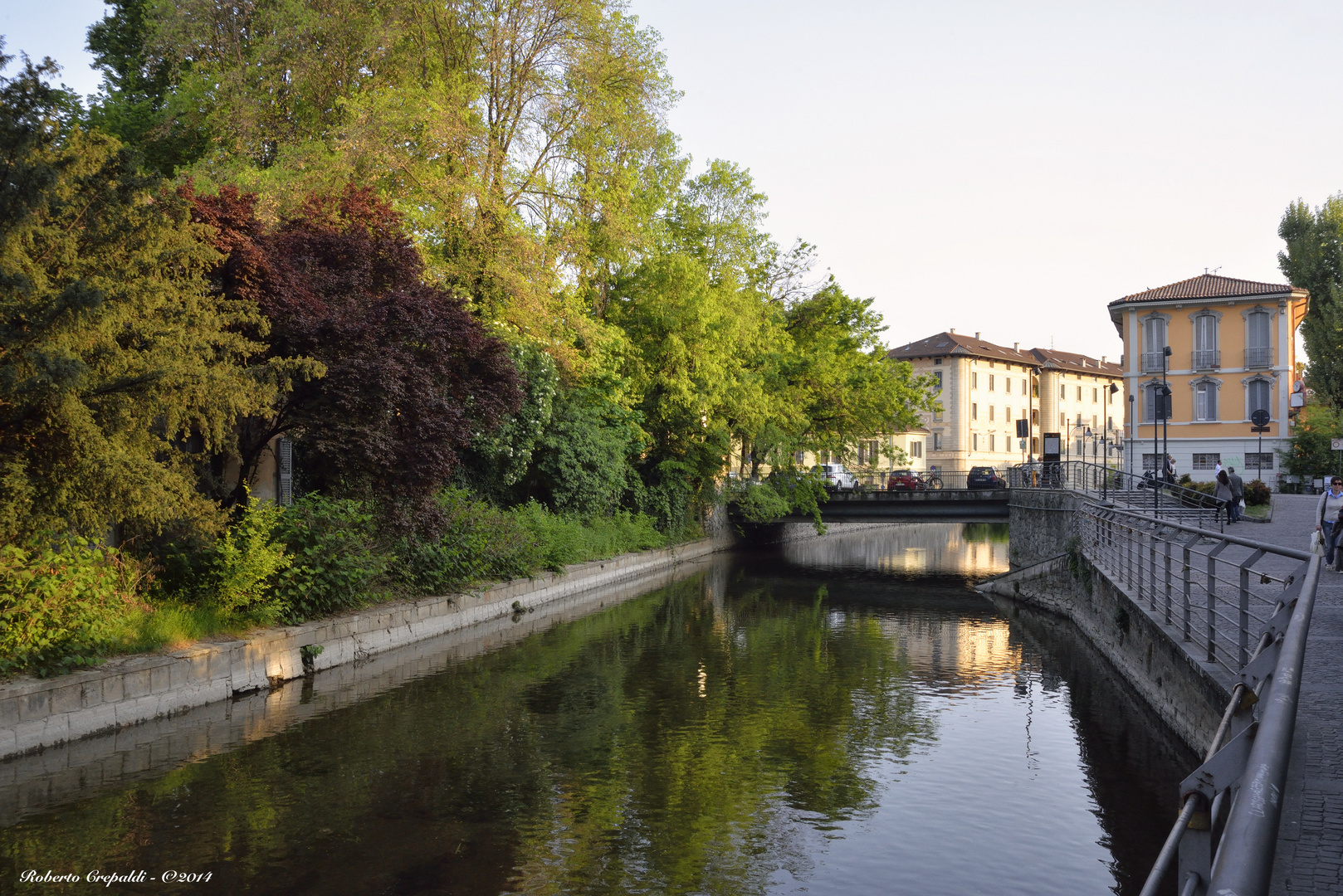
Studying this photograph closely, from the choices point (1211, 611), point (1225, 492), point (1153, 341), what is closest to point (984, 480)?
point (1153, 341)

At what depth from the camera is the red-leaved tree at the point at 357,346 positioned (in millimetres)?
14789

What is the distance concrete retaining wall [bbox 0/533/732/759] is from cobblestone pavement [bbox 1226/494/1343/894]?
33.1 ft

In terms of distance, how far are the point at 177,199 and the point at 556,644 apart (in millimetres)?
9524

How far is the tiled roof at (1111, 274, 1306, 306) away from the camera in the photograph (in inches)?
2070

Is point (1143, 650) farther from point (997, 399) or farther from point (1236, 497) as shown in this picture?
point (997, 399)

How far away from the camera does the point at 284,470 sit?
65.2 feet

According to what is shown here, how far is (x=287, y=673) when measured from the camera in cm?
1425

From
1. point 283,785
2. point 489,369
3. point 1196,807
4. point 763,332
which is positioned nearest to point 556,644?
point 489,369

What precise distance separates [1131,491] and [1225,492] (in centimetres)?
619

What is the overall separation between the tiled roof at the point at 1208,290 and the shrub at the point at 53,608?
5368cm

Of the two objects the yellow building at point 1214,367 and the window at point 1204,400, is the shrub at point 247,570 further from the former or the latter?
the window at point 1204,400

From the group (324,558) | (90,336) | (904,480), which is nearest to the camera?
(90,336)

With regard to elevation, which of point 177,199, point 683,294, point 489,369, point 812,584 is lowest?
point 812,584

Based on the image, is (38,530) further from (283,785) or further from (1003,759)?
(1003,759)
